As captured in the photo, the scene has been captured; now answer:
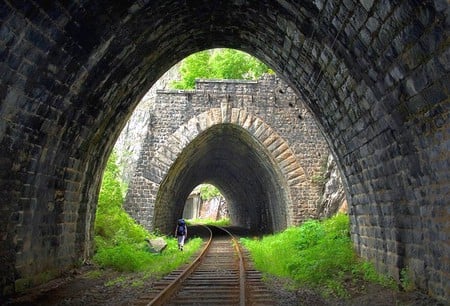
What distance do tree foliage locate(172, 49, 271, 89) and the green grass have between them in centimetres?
1715

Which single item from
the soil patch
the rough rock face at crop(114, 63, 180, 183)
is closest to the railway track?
the soil patch

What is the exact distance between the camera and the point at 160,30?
841 centimetres

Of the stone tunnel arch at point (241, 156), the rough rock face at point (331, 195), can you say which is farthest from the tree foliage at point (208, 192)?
the rough rock face at point (331, 195)

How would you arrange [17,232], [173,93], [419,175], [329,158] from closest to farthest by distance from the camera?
[419,175], [17,232], [329,158], [173,93]

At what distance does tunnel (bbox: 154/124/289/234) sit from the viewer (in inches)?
762

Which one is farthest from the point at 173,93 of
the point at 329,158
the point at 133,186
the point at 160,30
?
the point at 160,30

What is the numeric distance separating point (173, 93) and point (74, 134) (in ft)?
36.5

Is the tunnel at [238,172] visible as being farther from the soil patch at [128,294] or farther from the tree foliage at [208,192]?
the tree foliage at [208,192]

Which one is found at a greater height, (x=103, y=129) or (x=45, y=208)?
(x=103, y=129)

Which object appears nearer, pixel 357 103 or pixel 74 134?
pixel 357 103

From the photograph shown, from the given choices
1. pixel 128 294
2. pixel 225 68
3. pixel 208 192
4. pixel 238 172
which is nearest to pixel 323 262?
pixel 128 294

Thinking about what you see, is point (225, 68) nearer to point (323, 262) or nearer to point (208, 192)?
point (323, 262)

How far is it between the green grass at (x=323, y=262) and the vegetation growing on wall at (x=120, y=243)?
112 inches

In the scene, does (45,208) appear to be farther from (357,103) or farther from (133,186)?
(133,186)
